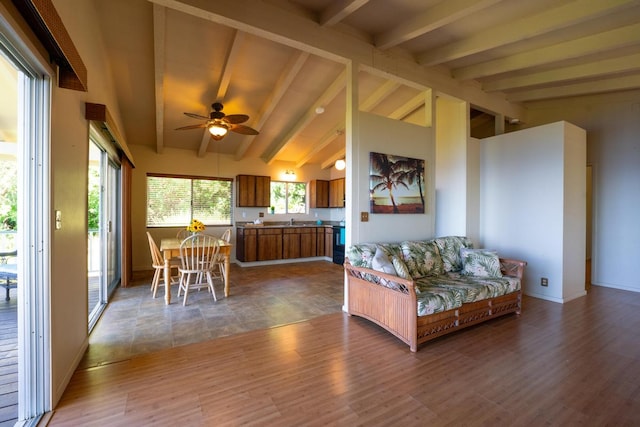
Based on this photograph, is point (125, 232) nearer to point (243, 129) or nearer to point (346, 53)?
point (243, 129)

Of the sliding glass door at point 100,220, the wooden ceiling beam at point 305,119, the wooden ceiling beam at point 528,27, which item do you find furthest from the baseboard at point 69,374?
the wooden ceiling beam at point 528,27

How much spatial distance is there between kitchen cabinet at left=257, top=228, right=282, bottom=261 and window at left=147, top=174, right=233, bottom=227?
0.97 meters

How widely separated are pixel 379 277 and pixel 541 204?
10.1 ft

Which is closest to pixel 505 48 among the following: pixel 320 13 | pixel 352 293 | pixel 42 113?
pixel 320 13

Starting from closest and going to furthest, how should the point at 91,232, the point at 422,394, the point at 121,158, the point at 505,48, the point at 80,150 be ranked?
the point at 422,394
the point at 80,150
the point at 505,48
the point at 91,232
the point at 121,158

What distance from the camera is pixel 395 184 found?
157 inches

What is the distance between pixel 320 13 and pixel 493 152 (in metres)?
3.55

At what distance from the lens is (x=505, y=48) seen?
3934 millimetres

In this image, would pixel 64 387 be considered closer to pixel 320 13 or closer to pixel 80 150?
pixel 80 150

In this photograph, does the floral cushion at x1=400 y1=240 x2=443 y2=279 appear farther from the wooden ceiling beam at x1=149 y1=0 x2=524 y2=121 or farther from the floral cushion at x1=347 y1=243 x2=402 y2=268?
the wooden ceiling beam at x1=149 y1=0 x2=524 y2=121

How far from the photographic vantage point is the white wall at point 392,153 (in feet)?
12.1

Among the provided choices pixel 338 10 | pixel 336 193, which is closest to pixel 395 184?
pixel 338 10

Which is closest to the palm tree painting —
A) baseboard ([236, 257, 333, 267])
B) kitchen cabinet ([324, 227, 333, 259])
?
kitchen cabinet ([324, 227, 333, 259])

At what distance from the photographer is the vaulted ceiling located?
121 inches
